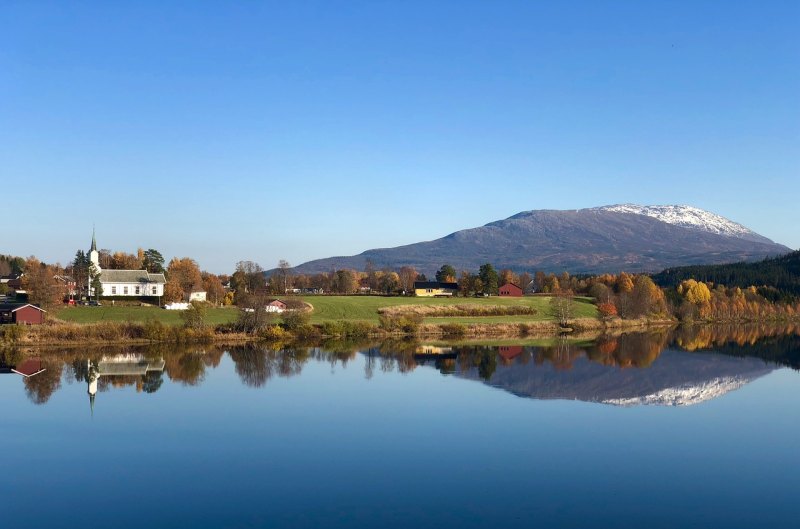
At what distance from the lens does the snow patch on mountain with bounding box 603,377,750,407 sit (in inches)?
1232

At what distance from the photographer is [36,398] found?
3141cm

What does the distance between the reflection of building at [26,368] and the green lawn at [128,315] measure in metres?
14.3

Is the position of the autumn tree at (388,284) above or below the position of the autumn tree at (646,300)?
above

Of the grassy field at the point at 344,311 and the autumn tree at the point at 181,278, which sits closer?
the grassy field at the point at 344,311

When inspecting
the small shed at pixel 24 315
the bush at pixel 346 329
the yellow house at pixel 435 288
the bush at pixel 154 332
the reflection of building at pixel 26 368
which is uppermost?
the yellow house at pixel 435 288

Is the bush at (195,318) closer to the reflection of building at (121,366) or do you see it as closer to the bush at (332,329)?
the reflection of building at (121,366)

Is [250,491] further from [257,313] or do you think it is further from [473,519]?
[257,313]

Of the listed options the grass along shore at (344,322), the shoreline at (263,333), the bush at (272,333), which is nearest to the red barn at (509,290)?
the grass along shore at (344,322)

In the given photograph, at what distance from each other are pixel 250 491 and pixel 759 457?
15015 mm

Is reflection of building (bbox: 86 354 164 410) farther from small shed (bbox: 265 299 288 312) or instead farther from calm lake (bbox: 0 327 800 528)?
small shed (bbox: 265 299 288 312)

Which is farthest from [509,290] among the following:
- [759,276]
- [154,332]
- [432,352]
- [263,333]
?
[759,276]

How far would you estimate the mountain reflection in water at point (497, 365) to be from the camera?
3491cm

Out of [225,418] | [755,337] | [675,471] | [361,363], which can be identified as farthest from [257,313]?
[755,337]

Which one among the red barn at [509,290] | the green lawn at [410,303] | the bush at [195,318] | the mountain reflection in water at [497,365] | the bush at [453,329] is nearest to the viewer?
the mountain reflection in water at [497,365]
